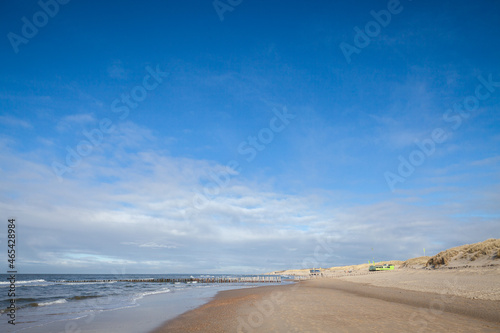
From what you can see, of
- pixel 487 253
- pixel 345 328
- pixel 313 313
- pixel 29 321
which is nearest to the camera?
pixel 345 328

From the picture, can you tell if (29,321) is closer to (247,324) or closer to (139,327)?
(139,327)

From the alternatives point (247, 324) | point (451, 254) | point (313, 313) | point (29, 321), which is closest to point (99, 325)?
point (29, 321)

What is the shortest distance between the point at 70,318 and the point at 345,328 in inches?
683

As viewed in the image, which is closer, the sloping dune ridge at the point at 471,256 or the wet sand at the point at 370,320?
the wet sand at the point at 370,320

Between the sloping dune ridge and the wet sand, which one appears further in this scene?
the sloping dune ridge

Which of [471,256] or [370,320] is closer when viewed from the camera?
[370,320]

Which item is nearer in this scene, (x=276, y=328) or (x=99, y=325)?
(x=276, y=328)

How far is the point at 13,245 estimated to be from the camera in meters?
14.3

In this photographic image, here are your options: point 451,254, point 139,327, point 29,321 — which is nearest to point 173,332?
point 139,327

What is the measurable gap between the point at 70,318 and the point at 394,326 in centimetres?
1930

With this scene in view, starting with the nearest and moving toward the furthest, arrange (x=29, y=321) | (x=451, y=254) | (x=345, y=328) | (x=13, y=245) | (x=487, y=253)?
(x=345, y=328)
(x=13, y=245)
(x=29, y=321)
(x=487, y=253)
(x=451, y=254)

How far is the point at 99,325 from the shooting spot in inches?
611

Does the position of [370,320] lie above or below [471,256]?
above

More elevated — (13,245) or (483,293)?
(13,245)
